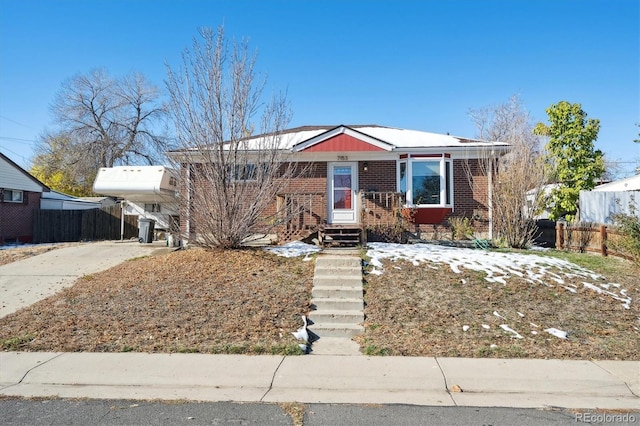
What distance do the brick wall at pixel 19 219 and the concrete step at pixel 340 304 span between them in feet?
57.3

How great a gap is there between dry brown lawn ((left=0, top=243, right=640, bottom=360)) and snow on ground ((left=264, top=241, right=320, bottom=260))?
1.01m

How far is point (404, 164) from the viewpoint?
14133 mm

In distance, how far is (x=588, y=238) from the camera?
1217 centimetres

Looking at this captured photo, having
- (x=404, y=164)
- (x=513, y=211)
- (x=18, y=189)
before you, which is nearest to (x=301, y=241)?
(x=404, y=164)

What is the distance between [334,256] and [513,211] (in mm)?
5859

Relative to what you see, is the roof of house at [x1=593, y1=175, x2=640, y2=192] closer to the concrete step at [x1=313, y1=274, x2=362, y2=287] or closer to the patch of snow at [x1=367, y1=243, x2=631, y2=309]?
the patch of snow at [x1=367, y1=243, x2=631, y2=309]

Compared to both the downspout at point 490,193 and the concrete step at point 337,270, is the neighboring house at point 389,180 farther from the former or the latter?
the concrete step at point 337,270

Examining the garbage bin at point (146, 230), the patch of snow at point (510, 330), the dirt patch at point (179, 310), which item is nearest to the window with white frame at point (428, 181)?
the dirt patch at point (179, 310)

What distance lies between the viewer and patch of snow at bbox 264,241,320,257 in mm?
10531

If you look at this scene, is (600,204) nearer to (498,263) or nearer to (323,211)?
(498,263)

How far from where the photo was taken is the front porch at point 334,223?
1183cm

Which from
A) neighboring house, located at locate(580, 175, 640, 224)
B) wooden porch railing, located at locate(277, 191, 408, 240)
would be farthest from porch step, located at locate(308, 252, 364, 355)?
neighboring house, located at locate(580, 175, 640, 224)

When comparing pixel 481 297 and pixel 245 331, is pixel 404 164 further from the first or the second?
pixel 245 331

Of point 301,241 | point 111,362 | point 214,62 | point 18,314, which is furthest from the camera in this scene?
point 301,241
